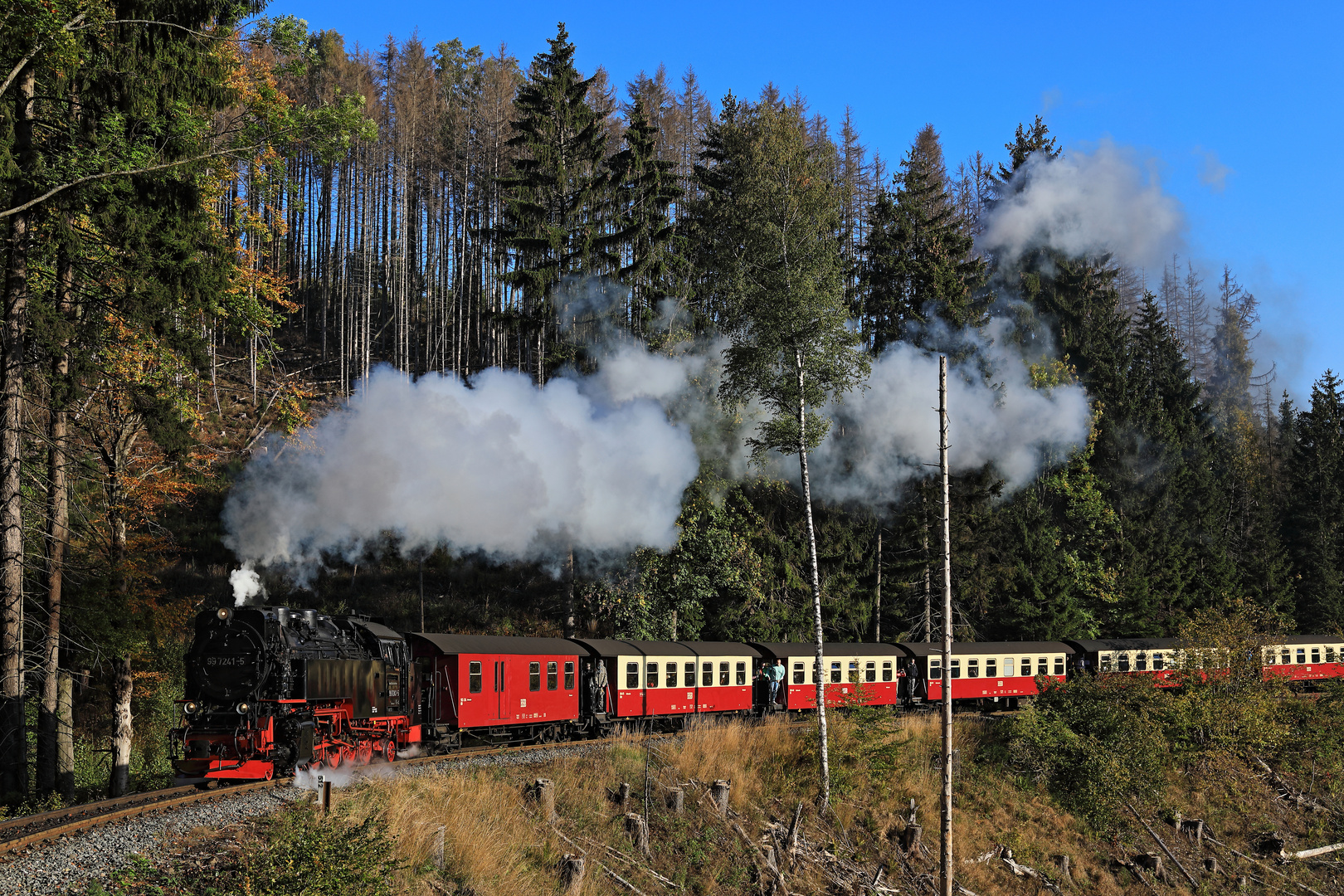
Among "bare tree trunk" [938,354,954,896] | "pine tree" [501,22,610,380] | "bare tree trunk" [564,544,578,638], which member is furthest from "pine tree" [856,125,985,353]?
"bare tree trunk" [938,354,954,896]

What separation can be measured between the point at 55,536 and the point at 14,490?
4.94 feet

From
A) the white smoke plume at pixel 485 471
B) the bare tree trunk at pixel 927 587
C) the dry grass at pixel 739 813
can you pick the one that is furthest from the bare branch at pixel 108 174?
the bare tree trunk at pixel 927 587

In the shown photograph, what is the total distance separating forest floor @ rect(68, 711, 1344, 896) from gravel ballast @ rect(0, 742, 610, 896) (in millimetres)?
341

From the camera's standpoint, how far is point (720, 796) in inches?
761

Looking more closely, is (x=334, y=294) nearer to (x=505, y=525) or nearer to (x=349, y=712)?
(x=505, y=525)

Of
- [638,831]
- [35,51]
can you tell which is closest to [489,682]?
[638,831]

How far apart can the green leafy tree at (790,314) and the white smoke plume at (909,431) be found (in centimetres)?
1476

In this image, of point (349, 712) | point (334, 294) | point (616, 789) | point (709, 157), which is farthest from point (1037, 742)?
point (334, 294)

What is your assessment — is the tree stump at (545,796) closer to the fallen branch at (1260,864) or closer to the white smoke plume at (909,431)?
the fallen branch at (1260,864)

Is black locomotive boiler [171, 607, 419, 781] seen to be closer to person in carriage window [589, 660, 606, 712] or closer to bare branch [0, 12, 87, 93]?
person in carriage window [589, 660, 606, 712]

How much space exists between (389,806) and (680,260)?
28484 millimetres

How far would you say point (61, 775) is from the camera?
60.2 ft

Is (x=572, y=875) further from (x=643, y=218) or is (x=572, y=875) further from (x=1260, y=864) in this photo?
(x=643, y=218)

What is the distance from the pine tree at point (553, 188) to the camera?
118 feet
